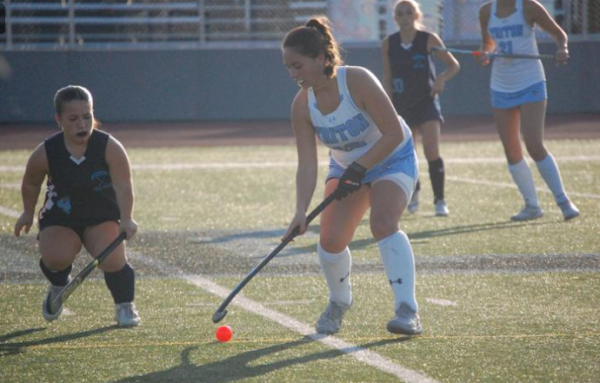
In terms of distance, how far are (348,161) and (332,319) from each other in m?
0.81

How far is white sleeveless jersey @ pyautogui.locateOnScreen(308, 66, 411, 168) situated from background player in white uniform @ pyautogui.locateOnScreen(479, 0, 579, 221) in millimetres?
3894

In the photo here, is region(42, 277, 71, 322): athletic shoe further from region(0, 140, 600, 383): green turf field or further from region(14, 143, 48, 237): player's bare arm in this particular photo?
region(14, 143, 48, 237): player's bare arm

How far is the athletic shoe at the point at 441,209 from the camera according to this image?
10.2m

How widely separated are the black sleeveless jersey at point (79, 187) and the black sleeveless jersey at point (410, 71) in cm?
477

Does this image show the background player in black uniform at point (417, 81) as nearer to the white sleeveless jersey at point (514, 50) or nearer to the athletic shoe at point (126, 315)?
the white sleeveless jersey at point (514, 50)

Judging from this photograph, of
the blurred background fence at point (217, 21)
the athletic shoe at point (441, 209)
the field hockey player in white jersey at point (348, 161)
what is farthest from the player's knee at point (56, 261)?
the blurred background fence at point (217, 21)

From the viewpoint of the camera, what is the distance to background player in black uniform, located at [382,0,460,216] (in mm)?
10359

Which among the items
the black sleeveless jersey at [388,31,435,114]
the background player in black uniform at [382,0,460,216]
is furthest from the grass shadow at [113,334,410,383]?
the black sleeveless jersey at [388,31,435,114]

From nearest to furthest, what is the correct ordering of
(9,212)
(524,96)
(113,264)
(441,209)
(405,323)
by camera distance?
(405,323)
(113,264)
(524,96)
(441,209)
(9,212)

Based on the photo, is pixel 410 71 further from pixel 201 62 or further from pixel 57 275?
pixel 201 62

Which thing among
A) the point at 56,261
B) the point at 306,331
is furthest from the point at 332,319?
the point at 56,261

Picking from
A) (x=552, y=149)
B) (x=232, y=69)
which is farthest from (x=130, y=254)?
(x=232, y=69)

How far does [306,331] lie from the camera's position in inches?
224

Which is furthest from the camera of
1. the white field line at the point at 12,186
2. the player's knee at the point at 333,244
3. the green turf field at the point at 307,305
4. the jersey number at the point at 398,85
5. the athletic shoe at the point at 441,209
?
the white field line at the point at 12,186
